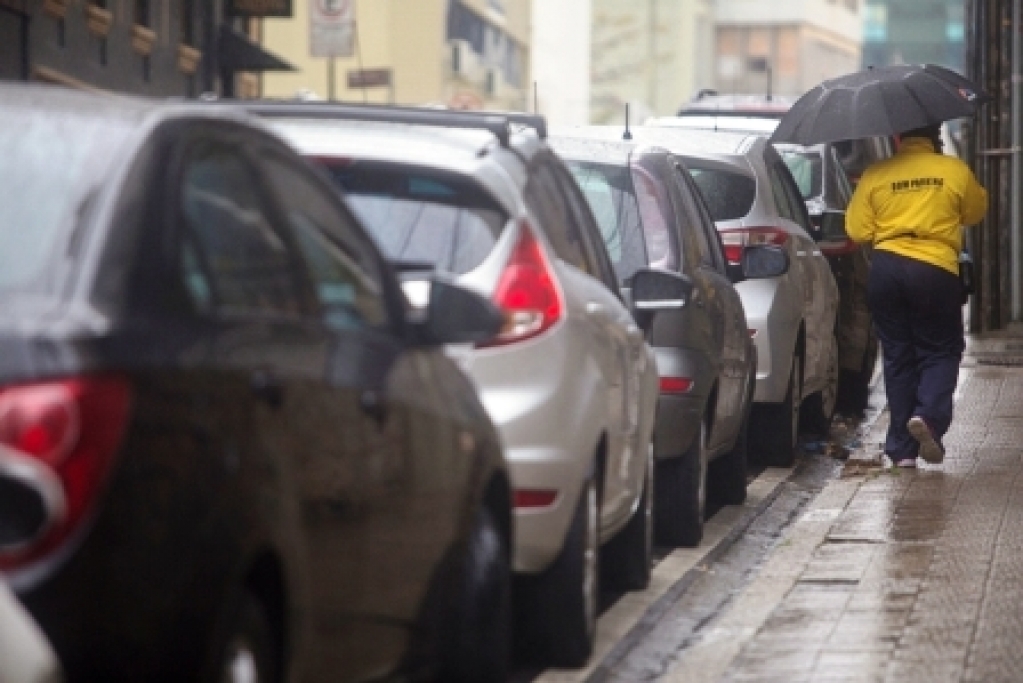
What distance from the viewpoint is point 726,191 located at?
1472 centimetres

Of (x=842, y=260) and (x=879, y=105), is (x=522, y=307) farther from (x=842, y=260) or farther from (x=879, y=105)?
(x=842, y=260)

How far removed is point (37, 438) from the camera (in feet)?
14.6

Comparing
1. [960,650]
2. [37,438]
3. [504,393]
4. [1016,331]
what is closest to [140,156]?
[37,438]

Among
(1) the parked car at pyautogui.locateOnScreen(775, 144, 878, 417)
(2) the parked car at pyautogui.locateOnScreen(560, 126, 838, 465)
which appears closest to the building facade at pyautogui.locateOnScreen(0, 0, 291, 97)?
(1) the parked car at pyautogui.locateOnScreen(775, 144, 878, 417)

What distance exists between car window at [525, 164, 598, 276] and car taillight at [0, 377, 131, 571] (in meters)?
3.87

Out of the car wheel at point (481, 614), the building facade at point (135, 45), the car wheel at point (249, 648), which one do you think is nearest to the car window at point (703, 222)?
the car wheel at point (481, 614)

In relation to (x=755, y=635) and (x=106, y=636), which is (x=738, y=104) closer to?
(x=755, y=635)

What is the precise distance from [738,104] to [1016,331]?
337 cm

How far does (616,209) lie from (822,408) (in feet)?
18.1

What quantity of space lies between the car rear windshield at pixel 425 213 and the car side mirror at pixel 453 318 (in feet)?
4.36

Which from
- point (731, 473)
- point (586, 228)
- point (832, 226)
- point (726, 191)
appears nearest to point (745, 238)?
point (726, 191)

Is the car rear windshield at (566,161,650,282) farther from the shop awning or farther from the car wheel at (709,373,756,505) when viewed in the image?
the shop awning

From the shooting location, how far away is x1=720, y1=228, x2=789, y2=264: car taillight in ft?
47.2

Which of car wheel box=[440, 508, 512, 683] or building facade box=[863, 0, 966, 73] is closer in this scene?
car wheel box=[440, 508, 512, 683]
